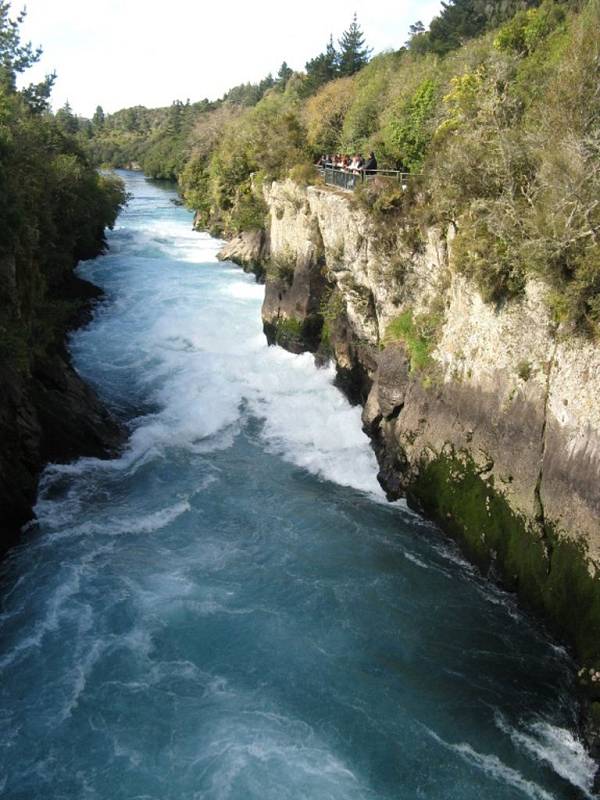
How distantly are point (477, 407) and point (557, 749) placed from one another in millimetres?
7451

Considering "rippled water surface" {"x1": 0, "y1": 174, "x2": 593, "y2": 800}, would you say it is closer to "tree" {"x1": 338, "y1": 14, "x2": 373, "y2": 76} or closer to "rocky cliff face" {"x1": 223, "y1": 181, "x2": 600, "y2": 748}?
"rocky cliff face" {"x1": 223, "y1": 181, "x2": 600, "y2": 748}

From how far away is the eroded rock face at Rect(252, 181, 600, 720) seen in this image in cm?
1252

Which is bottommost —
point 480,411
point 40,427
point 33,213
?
point 40,427

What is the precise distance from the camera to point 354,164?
2478 centimetres

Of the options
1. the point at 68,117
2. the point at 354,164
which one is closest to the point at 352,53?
the point at 354,164

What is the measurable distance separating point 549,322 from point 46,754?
40.6ft

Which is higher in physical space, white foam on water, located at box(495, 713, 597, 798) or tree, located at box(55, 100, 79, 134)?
tree, located at box(55, 100, 79, 134)

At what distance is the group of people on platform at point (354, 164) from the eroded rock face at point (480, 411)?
1276 millimetres

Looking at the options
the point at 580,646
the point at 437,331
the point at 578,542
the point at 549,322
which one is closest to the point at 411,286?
the point at 437,331

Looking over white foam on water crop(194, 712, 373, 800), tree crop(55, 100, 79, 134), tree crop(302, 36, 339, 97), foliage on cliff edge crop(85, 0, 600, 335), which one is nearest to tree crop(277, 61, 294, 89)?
tree crop(55, 100, 79, 134)

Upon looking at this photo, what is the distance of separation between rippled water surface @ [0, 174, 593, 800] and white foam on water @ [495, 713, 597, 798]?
35 millimetres

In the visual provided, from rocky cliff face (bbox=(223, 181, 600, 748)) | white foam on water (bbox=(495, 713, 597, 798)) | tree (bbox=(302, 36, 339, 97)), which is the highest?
tree (bbox=(302, 36, 339, 97))

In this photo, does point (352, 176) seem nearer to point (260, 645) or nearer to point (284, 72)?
point (260, 645)

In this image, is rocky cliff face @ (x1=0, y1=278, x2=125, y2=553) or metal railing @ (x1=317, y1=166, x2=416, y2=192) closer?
rocky cliff face @ (x1=0, y1=278, x2=125, y2=553)
